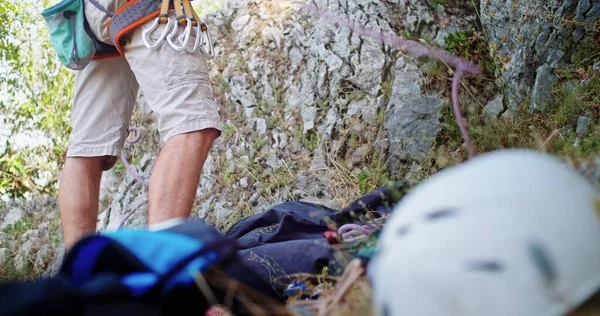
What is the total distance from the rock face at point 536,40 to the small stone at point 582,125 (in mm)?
325

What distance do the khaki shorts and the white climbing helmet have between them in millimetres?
1641

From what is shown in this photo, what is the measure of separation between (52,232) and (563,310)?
483 centimetres

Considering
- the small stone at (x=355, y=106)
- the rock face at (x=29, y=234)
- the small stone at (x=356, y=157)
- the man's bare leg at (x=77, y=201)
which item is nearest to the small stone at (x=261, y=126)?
the small stone at (x=355, y=106)

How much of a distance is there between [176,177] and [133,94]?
81cm

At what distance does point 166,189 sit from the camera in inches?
94.6

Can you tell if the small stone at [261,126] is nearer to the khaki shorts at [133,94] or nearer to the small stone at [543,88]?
the khaki shorts at [133,94]

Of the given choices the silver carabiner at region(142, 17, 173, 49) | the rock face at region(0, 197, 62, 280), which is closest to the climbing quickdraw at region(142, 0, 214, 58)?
the silver carabiner at region(142, 17, 173, 49)

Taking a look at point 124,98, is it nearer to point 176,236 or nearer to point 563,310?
point 176,236

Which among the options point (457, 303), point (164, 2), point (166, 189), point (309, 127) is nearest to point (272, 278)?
point (166, 189)

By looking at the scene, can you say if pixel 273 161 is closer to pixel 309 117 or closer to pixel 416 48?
pixel 309 117

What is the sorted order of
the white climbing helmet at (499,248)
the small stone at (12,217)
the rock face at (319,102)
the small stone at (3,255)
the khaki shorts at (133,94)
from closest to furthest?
the white climbing helmet at (499,248)
the khaki shorts at (133,94)
the rock face at (319,102)
the small stone at (3,255)
the small stone at (12,217)

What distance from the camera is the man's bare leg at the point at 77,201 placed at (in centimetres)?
276

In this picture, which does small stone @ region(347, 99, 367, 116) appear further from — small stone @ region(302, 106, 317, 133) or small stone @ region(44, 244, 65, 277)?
small stone @ region(44, 244, 65, 277)

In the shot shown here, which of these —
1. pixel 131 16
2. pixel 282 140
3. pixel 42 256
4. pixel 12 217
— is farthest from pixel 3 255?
pixel 131 16
